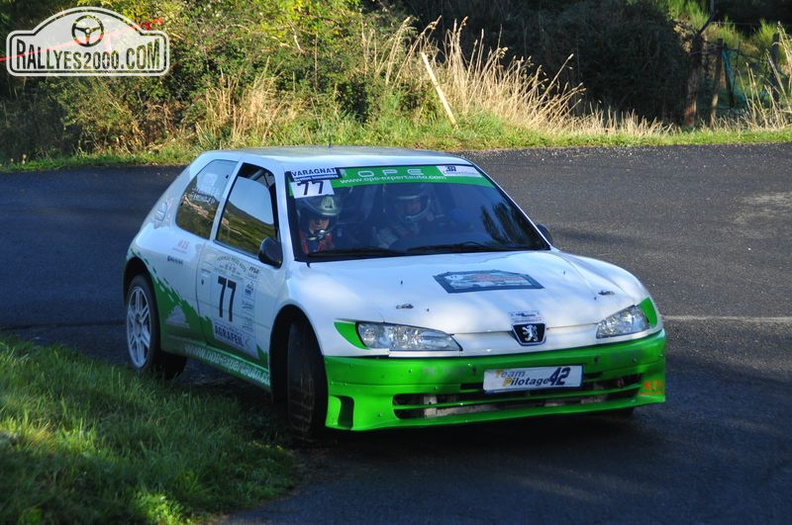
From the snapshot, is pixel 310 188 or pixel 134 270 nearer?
pixel 310 188

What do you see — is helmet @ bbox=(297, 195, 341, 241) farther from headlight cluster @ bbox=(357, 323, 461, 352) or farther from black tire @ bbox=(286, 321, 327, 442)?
headlight cluster @ bbox=(357, 323, 461, 352)

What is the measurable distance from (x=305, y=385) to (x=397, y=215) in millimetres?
1456

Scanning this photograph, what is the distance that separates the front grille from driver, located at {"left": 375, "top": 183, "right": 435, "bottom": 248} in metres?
1.31

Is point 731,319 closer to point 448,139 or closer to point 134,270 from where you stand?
point 134,270

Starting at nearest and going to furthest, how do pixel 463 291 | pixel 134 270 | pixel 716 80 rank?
pixel 463 291 → pixel 134 270 → pixel 716 80

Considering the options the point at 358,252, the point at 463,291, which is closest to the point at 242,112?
the point at 358,252

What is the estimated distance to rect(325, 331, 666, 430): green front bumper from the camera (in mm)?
5953

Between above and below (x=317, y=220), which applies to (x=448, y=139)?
below

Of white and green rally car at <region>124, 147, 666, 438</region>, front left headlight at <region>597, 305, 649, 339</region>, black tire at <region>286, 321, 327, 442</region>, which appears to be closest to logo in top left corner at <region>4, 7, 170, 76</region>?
white and green rally car at <region>124, 147, 666, 438</region>

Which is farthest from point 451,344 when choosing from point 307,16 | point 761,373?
point 307,16

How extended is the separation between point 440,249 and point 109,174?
11836 mm

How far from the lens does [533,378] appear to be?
19.9 feet

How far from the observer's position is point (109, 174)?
18.0 meters

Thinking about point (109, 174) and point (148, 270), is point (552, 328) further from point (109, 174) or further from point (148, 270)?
point (109, 174)
